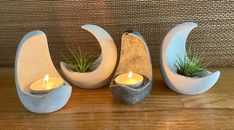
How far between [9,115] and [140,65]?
0.94 feet

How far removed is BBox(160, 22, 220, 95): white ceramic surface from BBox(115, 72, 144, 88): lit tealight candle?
6 cm

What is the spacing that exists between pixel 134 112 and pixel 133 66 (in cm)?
11

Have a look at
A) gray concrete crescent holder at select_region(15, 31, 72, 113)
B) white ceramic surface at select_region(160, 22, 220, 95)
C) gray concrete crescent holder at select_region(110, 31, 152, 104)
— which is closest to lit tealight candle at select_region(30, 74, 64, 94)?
gray concrete crescent holder at select_region(15, 31, 72, 113)

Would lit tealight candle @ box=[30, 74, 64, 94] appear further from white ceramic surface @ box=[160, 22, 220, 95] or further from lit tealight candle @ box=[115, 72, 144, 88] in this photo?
white ceramic surface @ box=[160, 22, 220, 95]

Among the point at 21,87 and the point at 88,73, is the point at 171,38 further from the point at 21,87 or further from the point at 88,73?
the point at 21,87

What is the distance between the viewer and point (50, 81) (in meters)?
0.52

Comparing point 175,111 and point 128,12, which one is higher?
point 128,12

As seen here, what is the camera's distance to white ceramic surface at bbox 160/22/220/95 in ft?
1.65

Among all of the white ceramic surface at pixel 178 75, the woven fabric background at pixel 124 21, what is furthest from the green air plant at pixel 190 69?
the woven fabric background at pixel 124 21

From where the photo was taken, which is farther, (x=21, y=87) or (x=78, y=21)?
(x=78, y=21)

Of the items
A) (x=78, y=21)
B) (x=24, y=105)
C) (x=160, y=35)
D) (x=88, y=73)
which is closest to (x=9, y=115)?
(x=24, y=105)

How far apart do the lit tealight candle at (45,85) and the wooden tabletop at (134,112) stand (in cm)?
5

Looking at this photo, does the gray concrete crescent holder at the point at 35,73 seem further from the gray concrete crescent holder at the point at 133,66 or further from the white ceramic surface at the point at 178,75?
the white ceramic surface at the point at 178,75

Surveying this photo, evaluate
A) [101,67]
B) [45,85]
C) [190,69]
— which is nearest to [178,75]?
[190,69]
